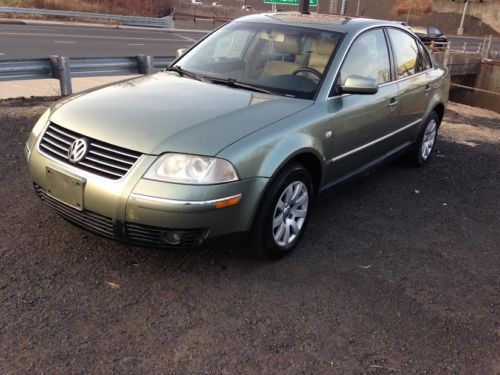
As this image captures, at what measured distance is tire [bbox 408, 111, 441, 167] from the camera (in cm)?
594

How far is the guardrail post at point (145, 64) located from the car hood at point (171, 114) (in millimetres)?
4863

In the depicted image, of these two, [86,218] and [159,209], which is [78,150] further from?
[159,209]

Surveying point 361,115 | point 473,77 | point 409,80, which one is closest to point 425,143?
point 409,80

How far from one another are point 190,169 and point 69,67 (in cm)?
573

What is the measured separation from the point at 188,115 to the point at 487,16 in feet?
202

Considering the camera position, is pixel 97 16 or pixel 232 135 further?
pixel 97 16

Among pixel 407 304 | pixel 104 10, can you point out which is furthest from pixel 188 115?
pixel 104 10

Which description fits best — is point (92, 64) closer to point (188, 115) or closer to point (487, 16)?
point (188, 115)

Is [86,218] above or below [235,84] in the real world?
below

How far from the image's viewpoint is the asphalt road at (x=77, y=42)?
16812 millimetres

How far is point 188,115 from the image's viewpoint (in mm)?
3430

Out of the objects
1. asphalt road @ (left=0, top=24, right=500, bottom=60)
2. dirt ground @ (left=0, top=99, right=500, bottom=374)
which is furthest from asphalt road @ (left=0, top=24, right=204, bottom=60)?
dirt ground @ (left=0, top=99, right=500, bottom=374)

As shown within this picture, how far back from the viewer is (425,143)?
6.18 metres

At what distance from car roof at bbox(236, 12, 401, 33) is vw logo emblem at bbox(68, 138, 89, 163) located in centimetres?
226
